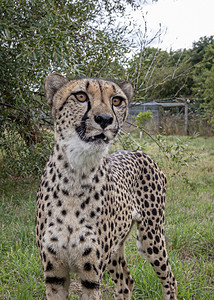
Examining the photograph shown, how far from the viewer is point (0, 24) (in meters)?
3.35

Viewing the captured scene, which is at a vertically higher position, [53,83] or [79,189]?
[53,83]

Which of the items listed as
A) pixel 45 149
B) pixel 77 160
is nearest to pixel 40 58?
pixel 45 149

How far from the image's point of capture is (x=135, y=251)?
320 cm

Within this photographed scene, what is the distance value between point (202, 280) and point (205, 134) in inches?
506

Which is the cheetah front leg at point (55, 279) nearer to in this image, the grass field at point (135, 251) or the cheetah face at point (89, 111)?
the cheetah face at point (89, 111)

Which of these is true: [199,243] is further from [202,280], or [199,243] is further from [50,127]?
[50,127]

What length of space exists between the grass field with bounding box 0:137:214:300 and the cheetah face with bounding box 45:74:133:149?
144cm

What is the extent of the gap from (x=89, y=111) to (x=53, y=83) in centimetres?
36

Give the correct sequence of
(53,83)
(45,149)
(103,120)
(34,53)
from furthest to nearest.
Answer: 1. (45,149)
2. (34,53)
3. (53,83)
4. (103,120)

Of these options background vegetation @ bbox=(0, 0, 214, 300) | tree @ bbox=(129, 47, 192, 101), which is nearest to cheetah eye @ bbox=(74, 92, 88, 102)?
background vegetation @ bbox=(0, 0, 214, 300)

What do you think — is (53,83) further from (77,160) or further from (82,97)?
(77,160)

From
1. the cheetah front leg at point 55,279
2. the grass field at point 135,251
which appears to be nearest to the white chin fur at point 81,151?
the cheetah front leg at point 55,279

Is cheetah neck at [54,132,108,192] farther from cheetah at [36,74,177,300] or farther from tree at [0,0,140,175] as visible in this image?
tree at [0,0,140,175]

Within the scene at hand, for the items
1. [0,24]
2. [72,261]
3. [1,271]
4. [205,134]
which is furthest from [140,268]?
[205,134]
